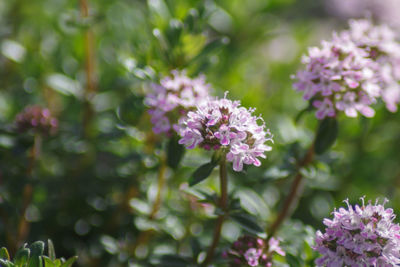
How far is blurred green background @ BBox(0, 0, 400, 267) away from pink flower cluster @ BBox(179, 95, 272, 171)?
41 cm

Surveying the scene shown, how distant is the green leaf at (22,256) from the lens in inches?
63.3

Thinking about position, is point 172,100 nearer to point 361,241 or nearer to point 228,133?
point 228,133

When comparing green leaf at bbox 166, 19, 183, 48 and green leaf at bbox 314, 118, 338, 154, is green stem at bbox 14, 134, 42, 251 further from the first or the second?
green leaf at bbox 314, 118, 338, 154

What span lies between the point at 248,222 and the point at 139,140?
87 centimetres

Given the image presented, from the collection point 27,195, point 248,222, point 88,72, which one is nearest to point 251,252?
point 248,222

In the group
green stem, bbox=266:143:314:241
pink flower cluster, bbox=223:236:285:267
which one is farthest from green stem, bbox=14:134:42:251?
green stem, bbox=266:143:314:241

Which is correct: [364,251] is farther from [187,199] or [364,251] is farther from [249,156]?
[187,199]

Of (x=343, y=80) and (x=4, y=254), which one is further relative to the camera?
(x=343, y=80)

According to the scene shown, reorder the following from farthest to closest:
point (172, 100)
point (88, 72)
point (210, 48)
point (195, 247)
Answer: point (88, 72) → point (210, 48) → point (195, 247) → point (172, 100)

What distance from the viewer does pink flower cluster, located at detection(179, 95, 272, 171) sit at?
1.65 metres

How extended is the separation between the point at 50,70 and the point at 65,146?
0.70 meters

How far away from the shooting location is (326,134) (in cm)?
213

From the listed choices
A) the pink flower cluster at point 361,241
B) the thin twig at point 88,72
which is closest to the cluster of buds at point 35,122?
the thin twig at point 88,72

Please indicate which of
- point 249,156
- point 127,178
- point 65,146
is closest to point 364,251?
point 249,156
